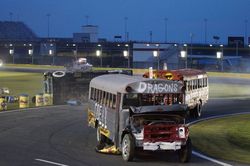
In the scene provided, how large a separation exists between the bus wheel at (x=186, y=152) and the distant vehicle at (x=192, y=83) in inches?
460

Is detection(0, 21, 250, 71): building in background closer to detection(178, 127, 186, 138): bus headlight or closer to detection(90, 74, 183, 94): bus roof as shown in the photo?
detection(90, 74, 183, 94): bus roof

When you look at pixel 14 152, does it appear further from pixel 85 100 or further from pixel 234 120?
pixel 85 100

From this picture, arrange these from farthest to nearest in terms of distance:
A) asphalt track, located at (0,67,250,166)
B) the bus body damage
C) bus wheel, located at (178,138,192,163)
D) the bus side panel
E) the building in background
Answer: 1. the building in background
2. the bus side panel
3. asphalt track, located at (0,67,250,166)
4. bus wheel, located at (178,138,192,163)
5. the bus body damage

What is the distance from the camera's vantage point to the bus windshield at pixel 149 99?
1658 cm

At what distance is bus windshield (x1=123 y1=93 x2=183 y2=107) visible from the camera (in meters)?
16.6

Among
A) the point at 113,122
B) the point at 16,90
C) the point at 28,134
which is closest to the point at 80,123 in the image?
the point at 28,134

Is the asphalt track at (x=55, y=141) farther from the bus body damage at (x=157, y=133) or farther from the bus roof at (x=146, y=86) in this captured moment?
the bus roof at (x=146, y=86)

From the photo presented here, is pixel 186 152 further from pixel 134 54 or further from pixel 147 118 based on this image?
pixel 134 54

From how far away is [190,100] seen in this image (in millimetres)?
29250

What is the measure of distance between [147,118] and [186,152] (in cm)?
165

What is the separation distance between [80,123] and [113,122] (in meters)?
10.7

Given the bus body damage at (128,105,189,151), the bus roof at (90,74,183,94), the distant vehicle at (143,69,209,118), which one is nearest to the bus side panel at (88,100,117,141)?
the bus roof at (90,74,183,94)

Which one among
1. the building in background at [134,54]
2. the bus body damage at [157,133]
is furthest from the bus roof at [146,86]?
the building in background at [134,54]

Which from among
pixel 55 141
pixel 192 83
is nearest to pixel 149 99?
pixel 55 141
